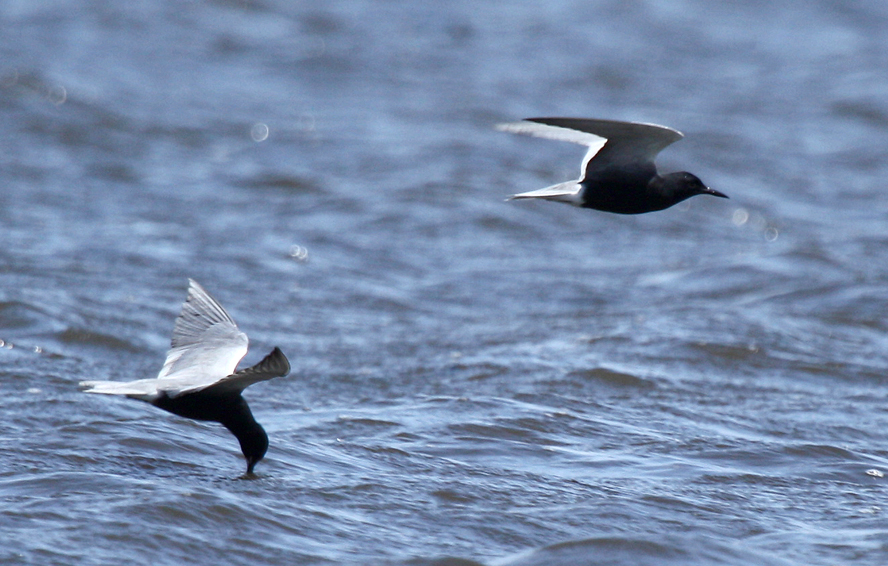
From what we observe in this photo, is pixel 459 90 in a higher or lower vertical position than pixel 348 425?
higher

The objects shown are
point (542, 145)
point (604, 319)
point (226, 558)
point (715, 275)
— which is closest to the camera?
point (226, 558)

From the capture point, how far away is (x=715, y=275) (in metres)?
10.5

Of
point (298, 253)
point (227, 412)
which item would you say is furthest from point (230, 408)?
point (298, 253)

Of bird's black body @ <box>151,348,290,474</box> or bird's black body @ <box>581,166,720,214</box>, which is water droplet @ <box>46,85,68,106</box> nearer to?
bird's black body @ <box>151,348,290,474</box>

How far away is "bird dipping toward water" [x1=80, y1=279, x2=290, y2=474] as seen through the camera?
4536 millimetres

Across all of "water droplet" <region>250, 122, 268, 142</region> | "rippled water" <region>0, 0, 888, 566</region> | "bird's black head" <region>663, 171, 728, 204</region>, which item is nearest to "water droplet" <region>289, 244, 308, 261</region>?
"rippled water" <region>0, 0, 888, 566</region>

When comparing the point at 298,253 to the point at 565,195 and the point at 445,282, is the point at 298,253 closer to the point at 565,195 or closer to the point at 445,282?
the point at 445,282

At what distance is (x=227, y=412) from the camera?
5.09 m

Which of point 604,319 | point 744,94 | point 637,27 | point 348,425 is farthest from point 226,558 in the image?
point 637,27

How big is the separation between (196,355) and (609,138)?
225 centimetres

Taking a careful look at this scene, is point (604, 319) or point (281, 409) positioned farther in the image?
point (604, 319)

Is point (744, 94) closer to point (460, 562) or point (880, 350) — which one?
point (880, 350)

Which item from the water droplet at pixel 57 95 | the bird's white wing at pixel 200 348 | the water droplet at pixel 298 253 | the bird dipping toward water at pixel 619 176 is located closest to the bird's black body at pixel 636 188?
the bird dipping toward water at pixel 619 176

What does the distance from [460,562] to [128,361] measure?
3675 millimetres
